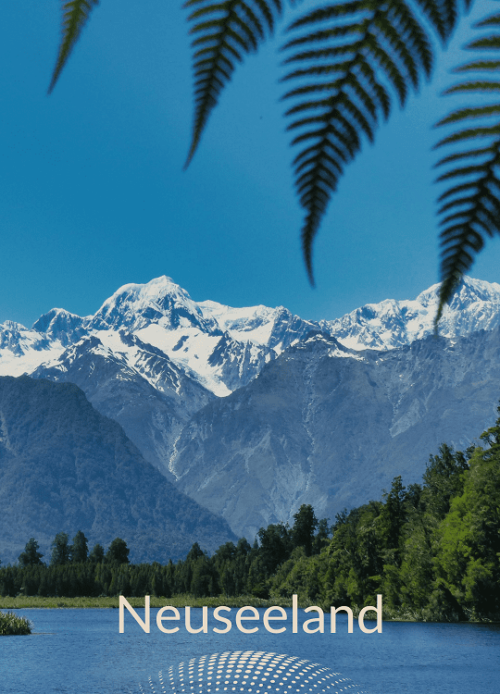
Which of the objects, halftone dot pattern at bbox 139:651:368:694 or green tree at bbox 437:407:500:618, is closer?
halftone dot pattern at bbox 139:651:368:694

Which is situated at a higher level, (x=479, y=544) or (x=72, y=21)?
(x=479, y=544)

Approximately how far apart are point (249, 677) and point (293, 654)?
13614mm

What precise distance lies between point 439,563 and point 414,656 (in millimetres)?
20666

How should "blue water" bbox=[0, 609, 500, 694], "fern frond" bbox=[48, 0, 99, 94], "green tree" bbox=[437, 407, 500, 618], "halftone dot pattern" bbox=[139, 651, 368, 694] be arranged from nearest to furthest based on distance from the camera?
"fern frond" bbox=[48, 0, 99, 94]
"halftone dot pattern" bbox=[139, 651, 368, 694]
"blue water" bbox=[0, 609, 500, 694]
"green tree" bbox=[437, 407, 500, 618]

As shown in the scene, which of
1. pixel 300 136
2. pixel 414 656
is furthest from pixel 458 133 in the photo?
pixel 414 656

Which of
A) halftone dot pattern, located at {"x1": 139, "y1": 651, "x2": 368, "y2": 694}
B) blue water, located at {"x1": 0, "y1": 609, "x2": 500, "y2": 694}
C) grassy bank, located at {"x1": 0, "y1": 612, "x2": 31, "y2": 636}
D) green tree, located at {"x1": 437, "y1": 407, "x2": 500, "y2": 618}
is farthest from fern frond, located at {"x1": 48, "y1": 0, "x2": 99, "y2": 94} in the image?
grassy bank, located at {"x1": 0, "y1": 612, "x2": 31, "y2": 636}

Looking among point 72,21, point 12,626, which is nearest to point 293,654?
point 12,626

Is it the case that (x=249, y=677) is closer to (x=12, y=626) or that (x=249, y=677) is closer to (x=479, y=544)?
(x=479, y=544)

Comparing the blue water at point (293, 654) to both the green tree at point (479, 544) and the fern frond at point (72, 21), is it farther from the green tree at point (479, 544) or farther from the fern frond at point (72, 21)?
the fern frond at point (72, 21)

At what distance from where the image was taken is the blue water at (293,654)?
194ft

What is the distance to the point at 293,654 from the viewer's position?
79500 millimetres

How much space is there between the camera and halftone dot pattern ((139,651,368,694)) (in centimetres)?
5828

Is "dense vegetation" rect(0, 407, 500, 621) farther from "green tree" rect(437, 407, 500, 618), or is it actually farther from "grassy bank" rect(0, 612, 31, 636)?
"grassy bank" rect(0, 612, 31, 636)

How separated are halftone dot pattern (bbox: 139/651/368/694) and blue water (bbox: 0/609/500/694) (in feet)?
5.92
